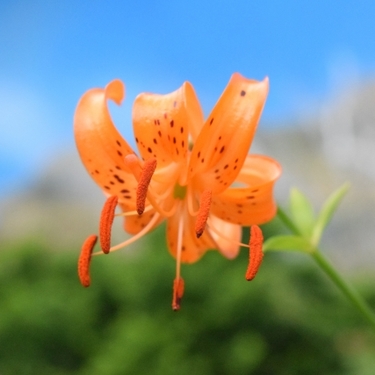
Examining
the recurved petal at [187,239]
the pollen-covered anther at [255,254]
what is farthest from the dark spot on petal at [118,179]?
the pollen-covered anther at [255,254]

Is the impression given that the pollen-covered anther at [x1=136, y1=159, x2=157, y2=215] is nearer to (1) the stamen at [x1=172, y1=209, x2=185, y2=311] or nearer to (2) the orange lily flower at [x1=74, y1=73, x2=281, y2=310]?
(2) the orange lily flower at [x1=74, y1=73, x2=281, y2=310]

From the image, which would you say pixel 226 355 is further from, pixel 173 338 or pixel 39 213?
pixel 39 213

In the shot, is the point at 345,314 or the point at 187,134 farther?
the point at 345,314

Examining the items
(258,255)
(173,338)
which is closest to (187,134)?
(258,255)

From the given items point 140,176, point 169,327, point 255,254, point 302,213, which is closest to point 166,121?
point 140,176

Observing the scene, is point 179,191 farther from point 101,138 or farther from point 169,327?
→ point 169,327

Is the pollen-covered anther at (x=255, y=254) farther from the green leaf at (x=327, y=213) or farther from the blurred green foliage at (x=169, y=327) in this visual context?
the blurred green foliage at (x=169, y=327)

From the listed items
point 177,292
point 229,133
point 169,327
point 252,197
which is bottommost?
point 169,327
